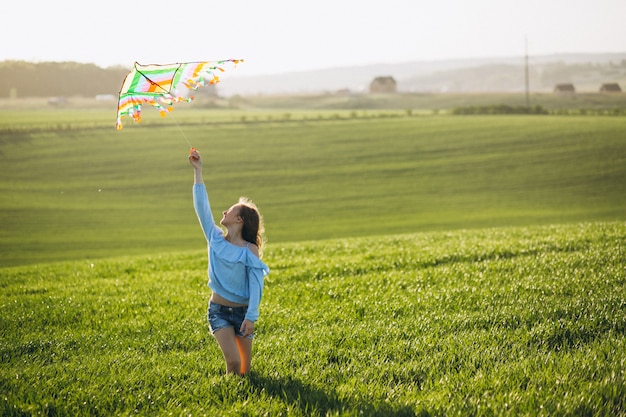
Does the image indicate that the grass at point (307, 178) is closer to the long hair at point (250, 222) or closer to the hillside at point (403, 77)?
the hillside at point (403, 77)

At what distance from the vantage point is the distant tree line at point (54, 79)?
26.7 m

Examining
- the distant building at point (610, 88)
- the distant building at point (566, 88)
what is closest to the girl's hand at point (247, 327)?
the distant building at point (610, 88)

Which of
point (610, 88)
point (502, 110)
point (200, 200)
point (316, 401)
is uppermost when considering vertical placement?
point (610, 88)

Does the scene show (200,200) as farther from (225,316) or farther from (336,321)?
(336,321)

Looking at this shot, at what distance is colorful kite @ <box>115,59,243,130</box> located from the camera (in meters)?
6.45

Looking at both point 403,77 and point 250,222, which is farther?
point 403,77

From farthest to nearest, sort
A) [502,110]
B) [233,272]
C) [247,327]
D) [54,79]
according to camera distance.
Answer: [502,110] < [54,79] < [233,272] < [247,327]

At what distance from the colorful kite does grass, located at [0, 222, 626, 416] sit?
106 inches

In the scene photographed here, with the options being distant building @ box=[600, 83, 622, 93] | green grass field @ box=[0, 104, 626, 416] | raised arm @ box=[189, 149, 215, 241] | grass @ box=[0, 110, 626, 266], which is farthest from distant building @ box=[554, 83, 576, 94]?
raised arm @ box=[189, 149, 215, 241]

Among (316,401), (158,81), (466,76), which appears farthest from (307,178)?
(466,76)

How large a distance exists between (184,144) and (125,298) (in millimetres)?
36641

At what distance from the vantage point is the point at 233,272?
18.9 feet

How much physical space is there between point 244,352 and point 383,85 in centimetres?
6207

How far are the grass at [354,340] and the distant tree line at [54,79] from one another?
17174 millimetres
